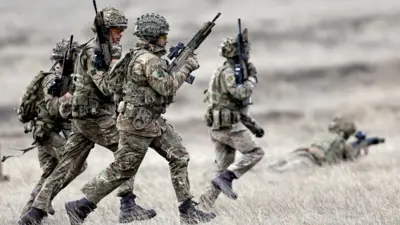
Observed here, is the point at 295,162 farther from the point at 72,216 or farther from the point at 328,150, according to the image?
the point at 72,216

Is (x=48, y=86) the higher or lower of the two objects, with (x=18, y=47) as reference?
lower

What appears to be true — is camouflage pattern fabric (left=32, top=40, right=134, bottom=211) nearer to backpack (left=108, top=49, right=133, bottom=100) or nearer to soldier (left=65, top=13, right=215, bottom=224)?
backpack (left=108, top=49, right=133, bottom=100)

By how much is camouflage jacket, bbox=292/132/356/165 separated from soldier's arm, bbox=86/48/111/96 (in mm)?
6827

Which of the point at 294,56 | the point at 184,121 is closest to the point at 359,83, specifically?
the point at 294,56

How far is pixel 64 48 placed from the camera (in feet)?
37.6

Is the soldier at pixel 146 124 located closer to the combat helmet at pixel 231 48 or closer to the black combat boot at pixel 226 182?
the black combat boot at pixel 226 182

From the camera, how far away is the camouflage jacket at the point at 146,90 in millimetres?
9648

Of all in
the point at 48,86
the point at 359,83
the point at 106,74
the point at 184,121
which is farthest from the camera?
the point at 359,83

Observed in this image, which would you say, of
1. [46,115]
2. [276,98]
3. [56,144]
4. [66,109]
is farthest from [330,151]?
[276,98]

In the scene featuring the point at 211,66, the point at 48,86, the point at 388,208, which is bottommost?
the point at 388,208

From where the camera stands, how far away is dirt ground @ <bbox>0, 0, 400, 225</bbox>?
11.9m

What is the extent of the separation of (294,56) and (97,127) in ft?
91.9

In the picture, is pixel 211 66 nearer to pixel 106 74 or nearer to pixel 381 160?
pixel 381 160

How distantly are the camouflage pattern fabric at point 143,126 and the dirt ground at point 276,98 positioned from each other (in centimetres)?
73
